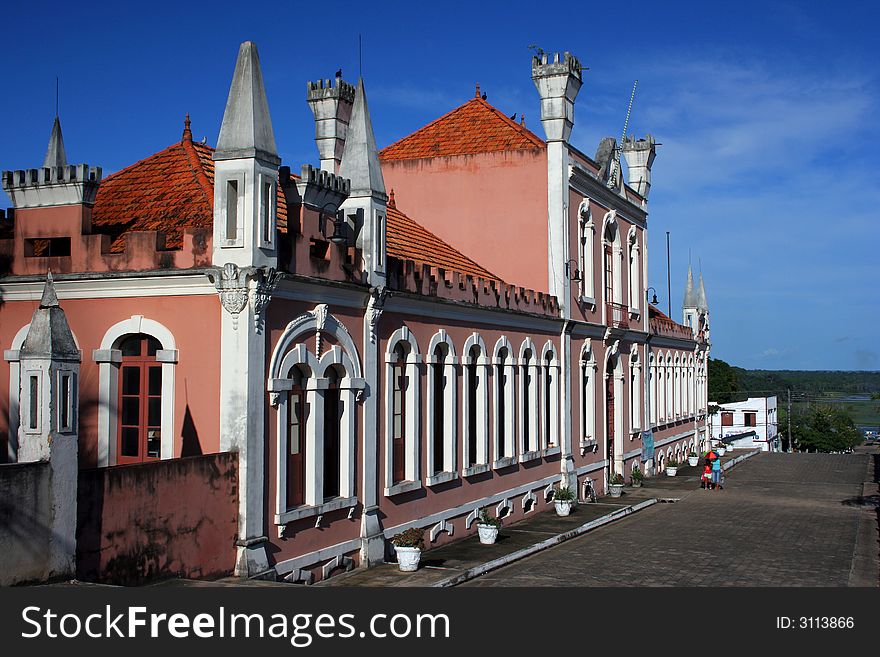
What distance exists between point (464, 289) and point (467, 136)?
906 centimetres

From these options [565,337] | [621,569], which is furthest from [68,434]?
[565,337]

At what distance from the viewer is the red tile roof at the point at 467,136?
86.8 feet

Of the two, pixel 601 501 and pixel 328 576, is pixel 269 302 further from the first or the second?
pixel 601 501

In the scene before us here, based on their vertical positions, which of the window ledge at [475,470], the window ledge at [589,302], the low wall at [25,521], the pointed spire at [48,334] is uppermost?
the window ledge at [589,302]

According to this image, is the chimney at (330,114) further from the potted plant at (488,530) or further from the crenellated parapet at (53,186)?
the potted plant at (488,530)

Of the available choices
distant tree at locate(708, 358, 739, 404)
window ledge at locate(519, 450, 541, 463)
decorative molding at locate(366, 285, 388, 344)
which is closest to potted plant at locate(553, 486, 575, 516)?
window ledge at locate(519, 450, 541, 463)

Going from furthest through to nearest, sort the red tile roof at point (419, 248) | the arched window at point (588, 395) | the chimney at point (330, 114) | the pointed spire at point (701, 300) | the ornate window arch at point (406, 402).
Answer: the pointed spire at point (701, 300) → the arched window at point (588, 395) → the red tile roof at point (419, 248) → the chimney at point (330, 114) → the ornate window arch at point (406, 402)

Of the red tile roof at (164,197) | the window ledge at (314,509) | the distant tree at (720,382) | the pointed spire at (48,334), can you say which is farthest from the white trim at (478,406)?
the distant tree at (720,382)

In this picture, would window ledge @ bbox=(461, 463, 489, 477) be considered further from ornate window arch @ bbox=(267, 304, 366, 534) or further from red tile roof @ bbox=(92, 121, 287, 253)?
red tile roof @ bbox=(92, 121, 287, 253)

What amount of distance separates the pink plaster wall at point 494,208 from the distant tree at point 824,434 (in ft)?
279

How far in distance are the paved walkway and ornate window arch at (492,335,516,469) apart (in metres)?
1.70

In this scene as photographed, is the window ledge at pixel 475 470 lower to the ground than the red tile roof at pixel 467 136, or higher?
lower

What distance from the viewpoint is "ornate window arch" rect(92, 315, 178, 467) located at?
42.9 feet

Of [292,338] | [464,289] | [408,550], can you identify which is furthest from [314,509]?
[464,289]
